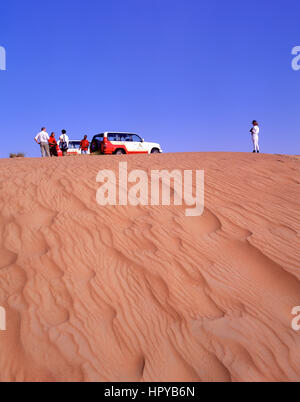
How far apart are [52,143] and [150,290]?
Result: 13.0 metres

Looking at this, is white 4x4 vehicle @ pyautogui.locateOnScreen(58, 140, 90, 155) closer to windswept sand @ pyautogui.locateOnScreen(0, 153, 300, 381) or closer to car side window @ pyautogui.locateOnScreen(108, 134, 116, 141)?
car side window @ pyautogui.locateOnScreen(108, 134, 116, 141)

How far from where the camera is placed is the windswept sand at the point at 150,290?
5.31 ft

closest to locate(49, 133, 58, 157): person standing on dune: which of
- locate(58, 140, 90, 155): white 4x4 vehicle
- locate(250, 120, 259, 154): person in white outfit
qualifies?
locate(58, 140, 90, 155): white 4x4 vehicle

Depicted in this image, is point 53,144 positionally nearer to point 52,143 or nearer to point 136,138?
point 52,143

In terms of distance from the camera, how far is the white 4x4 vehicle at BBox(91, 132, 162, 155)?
1492 cm

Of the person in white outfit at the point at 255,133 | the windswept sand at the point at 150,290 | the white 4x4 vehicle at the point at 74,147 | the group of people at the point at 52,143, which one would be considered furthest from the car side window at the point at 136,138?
the windswept sand at the point at 150,290

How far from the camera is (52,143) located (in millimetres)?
13602

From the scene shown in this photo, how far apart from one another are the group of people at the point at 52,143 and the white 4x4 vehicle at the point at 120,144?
1156 millimetres

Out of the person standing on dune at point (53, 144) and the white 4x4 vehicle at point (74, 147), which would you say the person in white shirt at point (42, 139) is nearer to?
the person standing on dune at point (53, 144)

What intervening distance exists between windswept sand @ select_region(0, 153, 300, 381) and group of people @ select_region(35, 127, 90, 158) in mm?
9191

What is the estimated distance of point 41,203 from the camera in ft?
12.1

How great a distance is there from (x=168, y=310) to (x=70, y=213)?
1882mm
